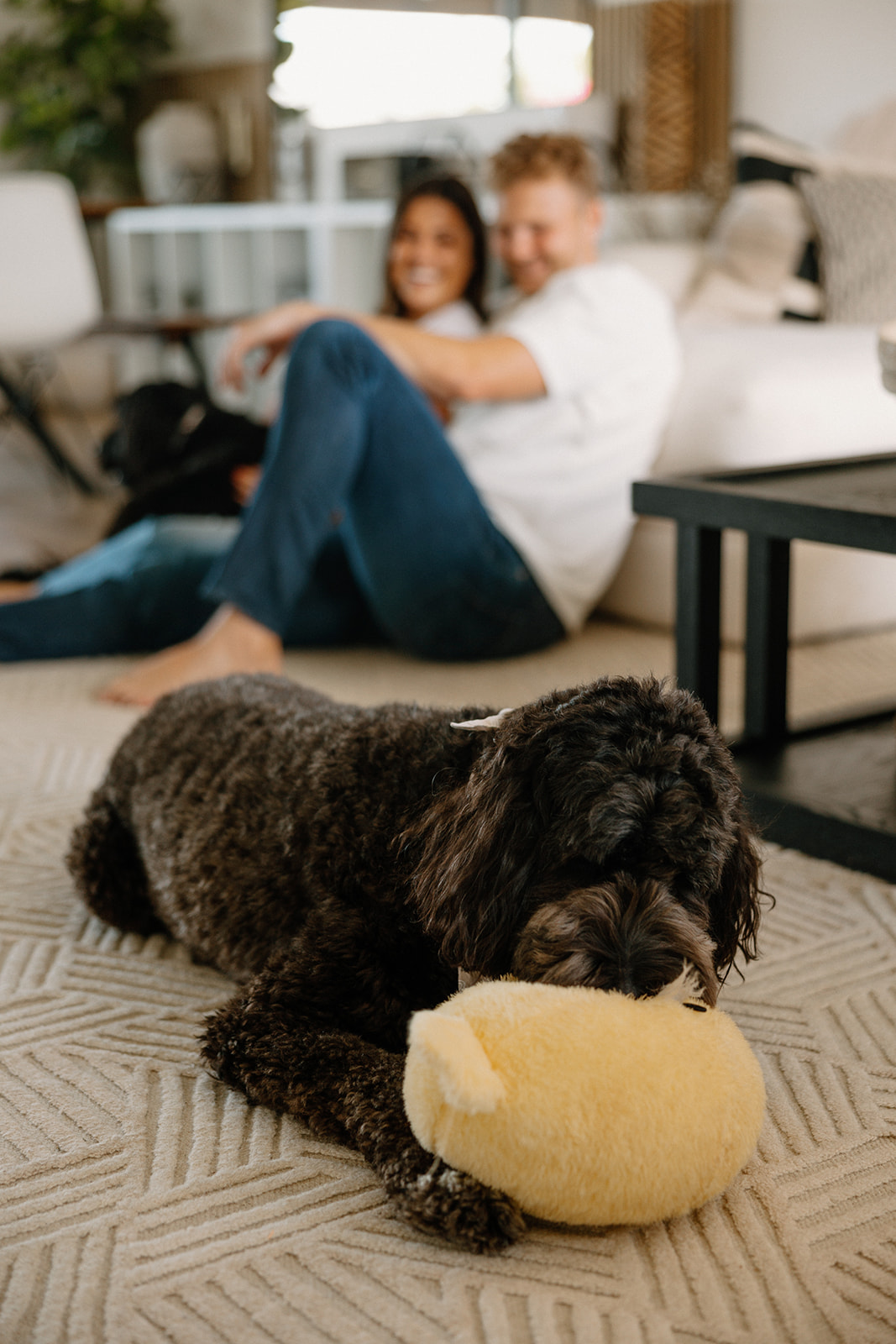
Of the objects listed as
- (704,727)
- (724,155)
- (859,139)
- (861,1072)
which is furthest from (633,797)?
(724,155)

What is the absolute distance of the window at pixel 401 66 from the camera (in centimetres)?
604

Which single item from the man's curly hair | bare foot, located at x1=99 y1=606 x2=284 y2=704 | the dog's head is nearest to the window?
the man's curly hair

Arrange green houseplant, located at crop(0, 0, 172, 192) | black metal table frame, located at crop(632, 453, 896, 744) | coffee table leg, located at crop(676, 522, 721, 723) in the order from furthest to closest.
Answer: green houseplant, located at crop(0, 0, 172, 192) < coffee table leg, located at crop(676, 522, 721, 723) < black metal table frame, located at crop(632, 453, 896, 744)

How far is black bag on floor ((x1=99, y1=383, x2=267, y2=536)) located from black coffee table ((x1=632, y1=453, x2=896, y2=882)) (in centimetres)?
151

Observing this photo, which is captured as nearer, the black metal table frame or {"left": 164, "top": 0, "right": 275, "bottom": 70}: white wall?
the black metal table frame

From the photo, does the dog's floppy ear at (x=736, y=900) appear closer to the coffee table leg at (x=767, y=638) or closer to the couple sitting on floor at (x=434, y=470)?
the coffee table leg at (x=767, y=638)

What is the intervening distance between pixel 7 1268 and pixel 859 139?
12.0 feet

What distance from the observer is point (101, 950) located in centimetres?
144

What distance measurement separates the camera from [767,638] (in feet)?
6.27

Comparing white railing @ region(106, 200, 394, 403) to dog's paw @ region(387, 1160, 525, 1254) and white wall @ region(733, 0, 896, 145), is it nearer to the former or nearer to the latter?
white wall @ region(733, 0, 896, 145)

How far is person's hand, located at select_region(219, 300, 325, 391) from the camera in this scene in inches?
95.2

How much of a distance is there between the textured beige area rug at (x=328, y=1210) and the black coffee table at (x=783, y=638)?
0.23 meters

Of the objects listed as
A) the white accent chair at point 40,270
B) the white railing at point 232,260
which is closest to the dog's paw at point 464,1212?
the white accent chair at point 40,270

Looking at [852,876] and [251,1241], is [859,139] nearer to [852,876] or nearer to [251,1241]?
[852,876]
